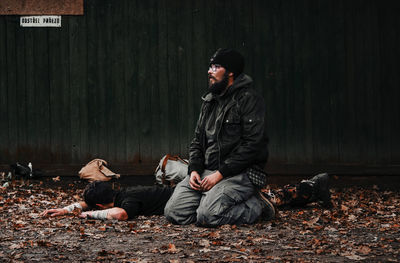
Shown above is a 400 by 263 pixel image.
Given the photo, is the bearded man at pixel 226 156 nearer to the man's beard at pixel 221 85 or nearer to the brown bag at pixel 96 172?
the man's beard at pixel 221 85

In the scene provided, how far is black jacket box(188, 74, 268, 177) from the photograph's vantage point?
604 centimetres

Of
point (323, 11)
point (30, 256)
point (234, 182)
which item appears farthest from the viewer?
point (323, 11)

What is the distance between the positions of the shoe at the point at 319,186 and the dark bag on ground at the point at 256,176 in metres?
0.98

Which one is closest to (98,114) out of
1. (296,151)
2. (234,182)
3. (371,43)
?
(296,151)

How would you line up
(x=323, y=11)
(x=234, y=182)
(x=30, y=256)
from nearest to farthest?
1. (x=30, y=256)
2. (x=234, y=182)
3. (x=323, y=11)

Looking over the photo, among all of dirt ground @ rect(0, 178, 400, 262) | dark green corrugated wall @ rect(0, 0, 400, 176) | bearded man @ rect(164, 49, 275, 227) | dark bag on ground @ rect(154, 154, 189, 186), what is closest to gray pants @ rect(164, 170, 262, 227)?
bearded man @ rect(164, 49, 275, 227)

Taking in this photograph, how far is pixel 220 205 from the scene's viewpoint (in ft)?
19.4

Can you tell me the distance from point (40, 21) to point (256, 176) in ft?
17.6

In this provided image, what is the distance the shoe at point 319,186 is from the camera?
6.88 m

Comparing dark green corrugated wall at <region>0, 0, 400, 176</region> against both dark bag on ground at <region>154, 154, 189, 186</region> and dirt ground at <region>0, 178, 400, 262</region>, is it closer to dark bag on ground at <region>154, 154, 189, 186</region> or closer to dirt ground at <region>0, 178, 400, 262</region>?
dark bag on ground at <region>154, 154, 189, 186</region>

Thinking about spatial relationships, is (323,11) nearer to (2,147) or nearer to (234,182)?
(234,182)

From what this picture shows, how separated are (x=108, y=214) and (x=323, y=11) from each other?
214 inches

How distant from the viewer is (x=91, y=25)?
9547mm

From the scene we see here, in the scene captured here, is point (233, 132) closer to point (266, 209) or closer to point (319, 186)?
point (266, 209)
